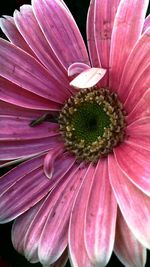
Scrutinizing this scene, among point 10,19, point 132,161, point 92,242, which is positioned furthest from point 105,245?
point 10,19

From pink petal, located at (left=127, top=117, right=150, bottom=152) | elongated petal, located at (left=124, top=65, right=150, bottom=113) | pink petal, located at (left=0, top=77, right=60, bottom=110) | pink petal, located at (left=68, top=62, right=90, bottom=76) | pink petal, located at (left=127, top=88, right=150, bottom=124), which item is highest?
pink petal, located at (left=68, top=62, right=90, bottom=76)

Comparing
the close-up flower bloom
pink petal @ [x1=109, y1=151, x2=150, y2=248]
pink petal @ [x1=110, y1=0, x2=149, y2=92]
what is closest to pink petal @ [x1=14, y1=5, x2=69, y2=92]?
the close-up flower bloom

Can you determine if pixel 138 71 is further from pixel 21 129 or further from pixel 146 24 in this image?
pixel 21 129

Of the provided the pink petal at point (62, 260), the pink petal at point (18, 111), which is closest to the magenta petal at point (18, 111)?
the pink petal at point (18, 111)

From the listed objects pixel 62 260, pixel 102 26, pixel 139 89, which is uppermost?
pixel 102 26

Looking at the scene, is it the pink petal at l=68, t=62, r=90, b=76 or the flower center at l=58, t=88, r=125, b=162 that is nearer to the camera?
the pink petal at l=68, t=62, r=90, b=76

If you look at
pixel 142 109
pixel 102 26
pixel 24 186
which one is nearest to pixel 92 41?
pixel 102 26

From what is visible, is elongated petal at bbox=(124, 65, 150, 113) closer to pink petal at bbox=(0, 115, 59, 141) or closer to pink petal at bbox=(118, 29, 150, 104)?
pink petal at bbox=(118, 29, 150, 104)

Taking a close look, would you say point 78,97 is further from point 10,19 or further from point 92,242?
point 92,242
